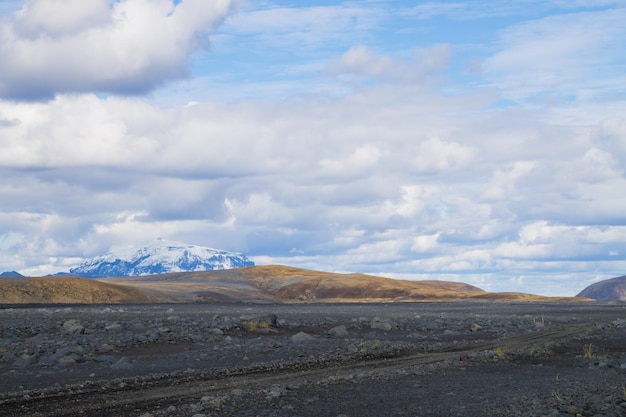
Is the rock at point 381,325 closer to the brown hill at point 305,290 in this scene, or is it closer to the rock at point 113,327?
the rock at point 113,327

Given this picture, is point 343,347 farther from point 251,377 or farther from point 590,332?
point 590,332

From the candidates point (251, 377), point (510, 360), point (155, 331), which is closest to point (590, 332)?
point (510, 360)

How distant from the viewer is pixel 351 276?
138m

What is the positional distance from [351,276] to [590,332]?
105 m

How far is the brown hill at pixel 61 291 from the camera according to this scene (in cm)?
7875

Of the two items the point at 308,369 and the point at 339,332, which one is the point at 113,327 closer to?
the point at 339,332

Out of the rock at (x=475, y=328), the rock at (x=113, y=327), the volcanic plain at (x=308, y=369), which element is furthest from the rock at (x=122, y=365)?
the rock at (x=475, y=328)

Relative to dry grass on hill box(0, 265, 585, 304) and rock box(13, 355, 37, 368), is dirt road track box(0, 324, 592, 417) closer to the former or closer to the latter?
rock box(13, 355, 37, 368)

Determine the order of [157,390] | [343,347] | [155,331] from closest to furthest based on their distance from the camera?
1. [157,390]
2. [343,347]
3. [155,331]

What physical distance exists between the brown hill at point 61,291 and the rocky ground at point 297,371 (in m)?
51.0

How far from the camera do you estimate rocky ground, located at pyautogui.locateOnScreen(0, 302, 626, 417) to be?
13.5 metres

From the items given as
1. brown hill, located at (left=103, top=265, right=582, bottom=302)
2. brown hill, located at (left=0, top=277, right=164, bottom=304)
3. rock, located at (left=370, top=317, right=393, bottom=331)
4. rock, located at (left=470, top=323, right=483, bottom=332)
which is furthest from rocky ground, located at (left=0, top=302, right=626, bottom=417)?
brown hill, located at (left=103, top=265, right=582, bottom=302)

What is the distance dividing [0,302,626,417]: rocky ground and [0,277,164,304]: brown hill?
A: 167 feet

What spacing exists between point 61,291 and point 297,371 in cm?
6984
